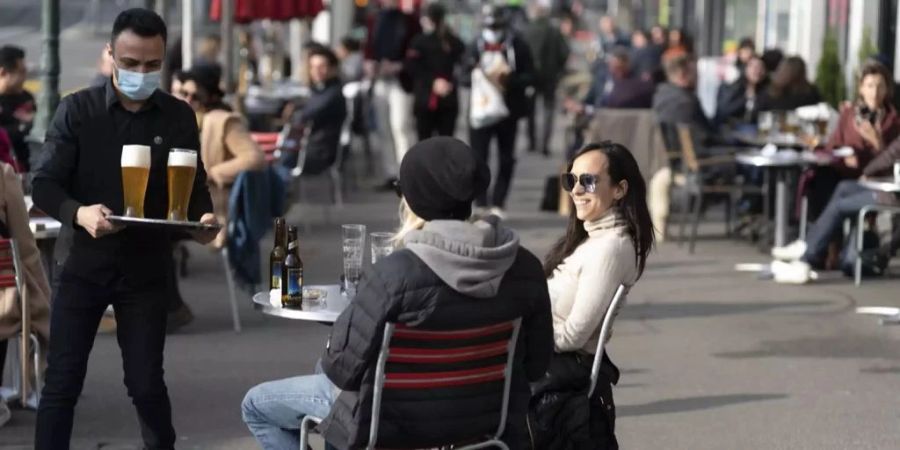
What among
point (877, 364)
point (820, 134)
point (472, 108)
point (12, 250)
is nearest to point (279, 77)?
point (472, 108)

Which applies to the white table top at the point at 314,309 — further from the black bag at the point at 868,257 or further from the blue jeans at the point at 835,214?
the black bag at the point at 868,257

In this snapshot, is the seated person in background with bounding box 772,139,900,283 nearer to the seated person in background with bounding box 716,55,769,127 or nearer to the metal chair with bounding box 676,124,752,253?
the metal chair with bounding box 676,124,752,253

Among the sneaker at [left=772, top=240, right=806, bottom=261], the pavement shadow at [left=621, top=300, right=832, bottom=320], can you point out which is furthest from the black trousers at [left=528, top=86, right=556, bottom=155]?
the pavement shadow at [left=621, top=300, right=832, bottom=320]

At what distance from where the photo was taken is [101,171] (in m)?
6.38

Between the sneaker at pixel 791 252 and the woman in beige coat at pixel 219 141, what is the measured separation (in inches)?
188

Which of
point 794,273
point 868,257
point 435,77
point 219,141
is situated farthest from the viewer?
point 435,77

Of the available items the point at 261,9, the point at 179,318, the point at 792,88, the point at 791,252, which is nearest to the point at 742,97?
the point at 792,88

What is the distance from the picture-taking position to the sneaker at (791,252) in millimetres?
14227

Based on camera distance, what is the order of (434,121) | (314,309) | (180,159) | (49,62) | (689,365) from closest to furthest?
(314,309)
(180,159)
(689,365)
(49,62)
(434,121)

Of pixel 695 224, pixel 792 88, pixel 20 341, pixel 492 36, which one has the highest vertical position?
pixel 492 36

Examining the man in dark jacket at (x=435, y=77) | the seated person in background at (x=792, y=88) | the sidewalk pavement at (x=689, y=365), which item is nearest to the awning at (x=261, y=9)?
the man in dark jacket at (x=435, y=77)

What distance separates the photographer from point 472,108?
17.3 m

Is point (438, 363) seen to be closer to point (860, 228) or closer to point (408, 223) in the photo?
point (408, 223)

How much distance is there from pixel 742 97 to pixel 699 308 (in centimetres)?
637
